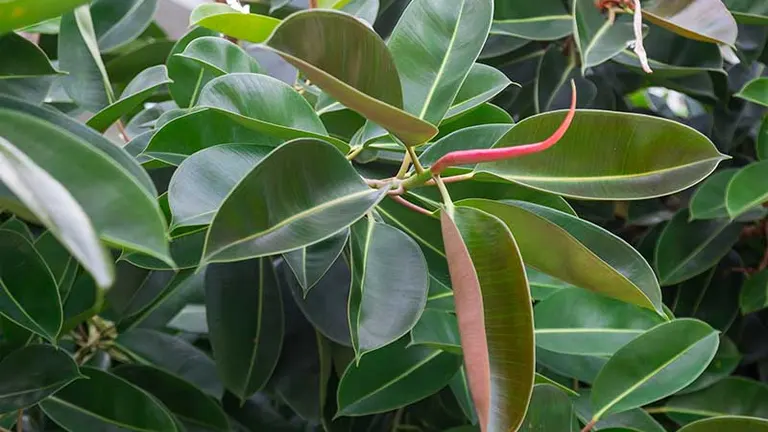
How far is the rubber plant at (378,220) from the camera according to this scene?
0.34 metres

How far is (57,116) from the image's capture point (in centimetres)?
35

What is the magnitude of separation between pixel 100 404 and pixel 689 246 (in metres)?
0.65

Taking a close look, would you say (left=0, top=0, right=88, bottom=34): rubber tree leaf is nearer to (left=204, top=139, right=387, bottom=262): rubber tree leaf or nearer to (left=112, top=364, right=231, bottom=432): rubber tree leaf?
(left=204, top=139, right=387, bottom=262): rubber tree leaf

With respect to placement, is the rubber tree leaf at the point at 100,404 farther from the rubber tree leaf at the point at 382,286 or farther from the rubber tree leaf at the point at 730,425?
the rubber tree leaf at the point at 730,425

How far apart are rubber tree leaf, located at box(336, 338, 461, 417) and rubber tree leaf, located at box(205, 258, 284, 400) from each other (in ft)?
0.31

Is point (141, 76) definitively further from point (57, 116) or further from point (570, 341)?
point (570, 341)

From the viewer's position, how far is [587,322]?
0.62 metres

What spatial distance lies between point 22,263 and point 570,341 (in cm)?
44

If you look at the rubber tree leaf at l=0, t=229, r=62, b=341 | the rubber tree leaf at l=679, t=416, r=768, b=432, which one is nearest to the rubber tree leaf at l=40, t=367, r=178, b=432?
the rubber tree leaf at l=0, t=229, r=62, b=341

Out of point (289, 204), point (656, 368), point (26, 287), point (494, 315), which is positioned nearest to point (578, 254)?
point (494, 315)

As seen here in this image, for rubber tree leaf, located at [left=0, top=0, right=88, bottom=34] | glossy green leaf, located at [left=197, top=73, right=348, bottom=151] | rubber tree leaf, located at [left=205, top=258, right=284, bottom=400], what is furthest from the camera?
rubber tree leaf, located at [left=205, top=258, right=284, bottom=400]

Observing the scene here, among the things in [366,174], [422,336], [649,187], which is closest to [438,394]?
[422,336]

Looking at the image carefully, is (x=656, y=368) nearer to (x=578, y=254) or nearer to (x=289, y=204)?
(x=578, y=254)

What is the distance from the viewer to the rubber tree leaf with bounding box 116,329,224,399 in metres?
0.71
